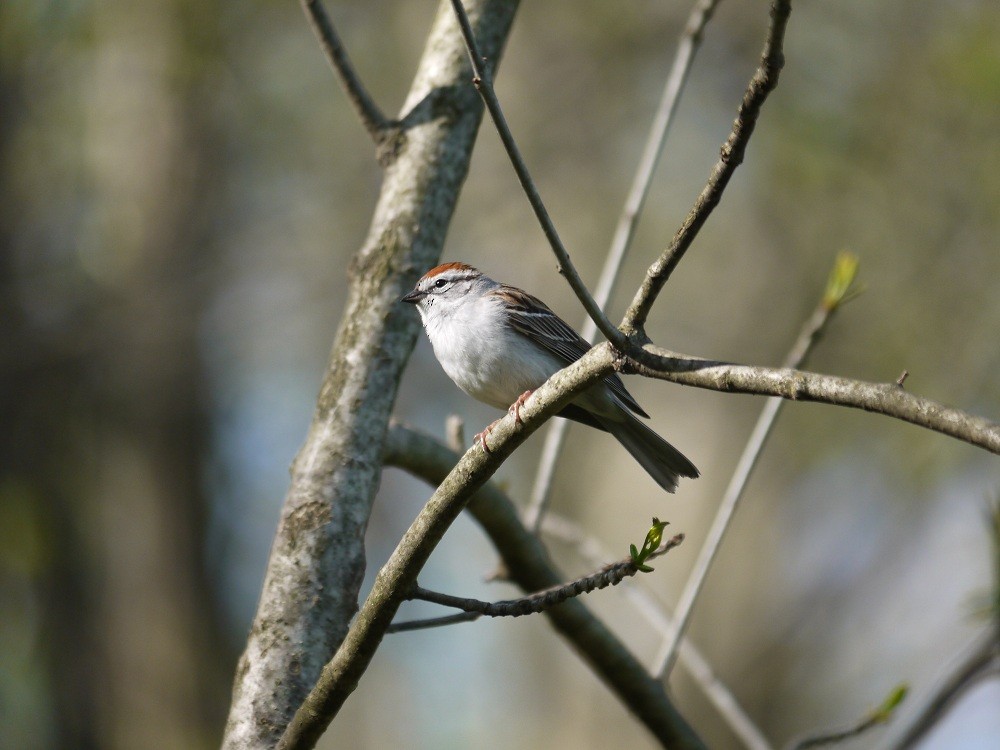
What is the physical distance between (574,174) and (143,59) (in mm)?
5337

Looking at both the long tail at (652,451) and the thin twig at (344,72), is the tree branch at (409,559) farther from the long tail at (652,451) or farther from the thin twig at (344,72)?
the thin twig at (344,72)

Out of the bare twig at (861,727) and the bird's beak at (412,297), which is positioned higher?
the bird's beak at (412,297)

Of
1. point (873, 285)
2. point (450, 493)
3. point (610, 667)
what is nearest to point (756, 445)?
point (610, 667)

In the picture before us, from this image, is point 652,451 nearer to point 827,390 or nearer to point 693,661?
point 693,661

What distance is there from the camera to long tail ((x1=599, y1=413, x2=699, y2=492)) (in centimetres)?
407

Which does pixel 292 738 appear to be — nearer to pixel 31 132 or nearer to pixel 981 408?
pixel 981 408

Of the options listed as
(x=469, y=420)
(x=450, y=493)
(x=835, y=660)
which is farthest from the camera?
(x=469, y=420)

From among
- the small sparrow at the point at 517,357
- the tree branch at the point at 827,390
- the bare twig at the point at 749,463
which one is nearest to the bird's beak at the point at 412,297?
the small sparrow at the point at 517,357

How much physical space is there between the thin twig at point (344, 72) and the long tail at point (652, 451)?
5.34 feet

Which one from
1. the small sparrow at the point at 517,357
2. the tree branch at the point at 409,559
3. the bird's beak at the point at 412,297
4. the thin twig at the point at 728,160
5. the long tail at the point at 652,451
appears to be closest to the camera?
the thin twig at the point at 728,160

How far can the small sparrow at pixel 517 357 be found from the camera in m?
4.22

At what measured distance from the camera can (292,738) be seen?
2.70 meters

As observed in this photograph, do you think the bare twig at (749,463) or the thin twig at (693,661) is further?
the thin twig at (693,661)

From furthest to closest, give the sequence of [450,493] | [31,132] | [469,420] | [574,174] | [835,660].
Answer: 1. [469,420]
2. [574,174]
3. [835,660]
4. [31,132]
5. [450,493]
